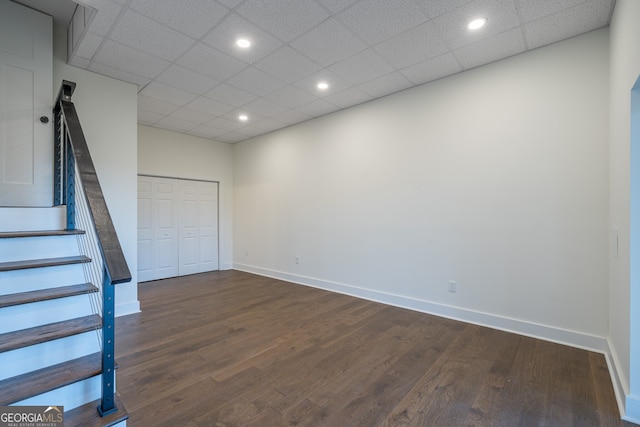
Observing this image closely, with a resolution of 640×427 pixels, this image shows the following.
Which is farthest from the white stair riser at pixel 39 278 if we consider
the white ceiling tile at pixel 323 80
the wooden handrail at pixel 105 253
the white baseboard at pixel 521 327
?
the white baseboard at pixel 521 327

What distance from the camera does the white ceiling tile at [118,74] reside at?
3.24 meters

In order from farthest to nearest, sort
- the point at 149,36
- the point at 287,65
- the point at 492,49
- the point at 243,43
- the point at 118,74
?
the point at 118,74, the point at 287,65, the point at 492,49, the point at 243,43, the point at 149,36

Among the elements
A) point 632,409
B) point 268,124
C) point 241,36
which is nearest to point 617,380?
point 632,409

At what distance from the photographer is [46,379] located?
1482mm

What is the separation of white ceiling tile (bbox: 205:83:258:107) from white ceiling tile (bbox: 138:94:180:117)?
2.65 feet

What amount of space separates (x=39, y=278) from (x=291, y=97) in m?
3.38

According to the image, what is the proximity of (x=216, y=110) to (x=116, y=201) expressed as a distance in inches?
79.7

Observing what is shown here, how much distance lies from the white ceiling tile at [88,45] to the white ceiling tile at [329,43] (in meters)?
1.88

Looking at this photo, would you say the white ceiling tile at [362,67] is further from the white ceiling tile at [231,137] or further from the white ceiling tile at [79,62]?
the white ceiling tile at [231,137]

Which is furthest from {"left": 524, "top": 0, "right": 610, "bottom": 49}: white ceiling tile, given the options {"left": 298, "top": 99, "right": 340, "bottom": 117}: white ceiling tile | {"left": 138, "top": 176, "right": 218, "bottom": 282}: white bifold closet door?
{"left": 138, "top": 176, "right": 218, "bottom": 282}: white bifold closet door

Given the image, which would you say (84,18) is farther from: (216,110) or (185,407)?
(185,407)

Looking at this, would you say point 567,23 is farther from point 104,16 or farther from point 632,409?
point 104,16

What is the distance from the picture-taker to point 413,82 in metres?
3.63

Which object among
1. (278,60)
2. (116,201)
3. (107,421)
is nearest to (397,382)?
(107,421)
